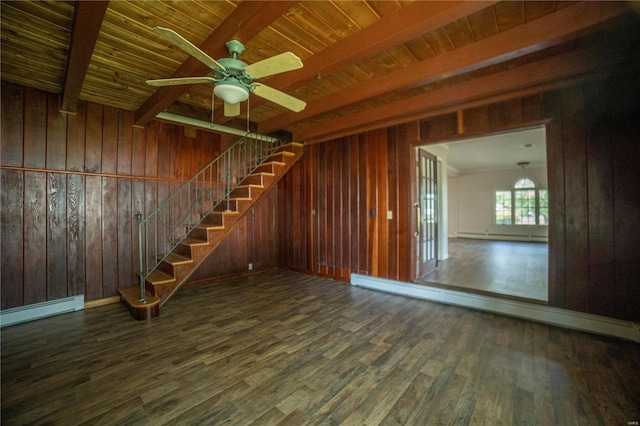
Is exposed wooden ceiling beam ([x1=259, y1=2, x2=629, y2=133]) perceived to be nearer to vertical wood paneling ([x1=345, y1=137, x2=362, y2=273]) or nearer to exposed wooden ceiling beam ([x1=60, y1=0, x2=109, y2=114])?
vertical wood paneling ([x1=345, y1=137, x2=362, y2=273])

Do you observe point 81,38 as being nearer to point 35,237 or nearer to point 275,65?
point 275,65

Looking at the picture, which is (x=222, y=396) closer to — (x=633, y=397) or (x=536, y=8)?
(x=633, y=397)

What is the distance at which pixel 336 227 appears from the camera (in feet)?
16.4

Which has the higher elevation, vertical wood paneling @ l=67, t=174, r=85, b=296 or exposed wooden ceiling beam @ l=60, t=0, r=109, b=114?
exposed wooden ceiling beam @ l=60, t=0, r=109, b=114

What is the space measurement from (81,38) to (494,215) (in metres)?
12.6

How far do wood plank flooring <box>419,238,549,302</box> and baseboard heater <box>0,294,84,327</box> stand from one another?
202 inches

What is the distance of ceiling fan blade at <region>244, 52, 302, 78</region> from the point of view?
1.81 meters

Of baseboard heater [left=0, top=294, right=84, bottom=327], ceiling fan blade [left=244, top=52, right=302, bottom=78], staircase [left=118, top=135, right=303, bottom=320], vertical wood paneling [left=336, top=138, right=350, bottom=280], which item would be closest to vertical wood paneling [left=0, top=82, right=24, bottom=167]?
staircase [left=118, top=135, right=303, bottom=320]

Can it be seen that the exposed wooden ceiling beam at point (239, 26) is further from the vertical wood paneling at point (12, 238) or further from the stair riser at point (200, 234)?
the vertical wood paneling at point (12, 238)

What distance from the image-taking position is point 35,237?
128 inches

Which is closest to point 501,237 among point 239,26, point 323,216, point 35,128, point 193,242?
point 323,216

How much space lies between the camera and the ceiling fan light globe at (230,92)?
6.88 ft

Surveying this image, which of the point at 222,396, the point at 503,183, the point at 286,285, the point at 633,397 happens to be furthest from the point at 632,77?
the point at 503,183

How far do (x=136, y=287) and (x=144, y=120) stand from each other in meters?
2.58
